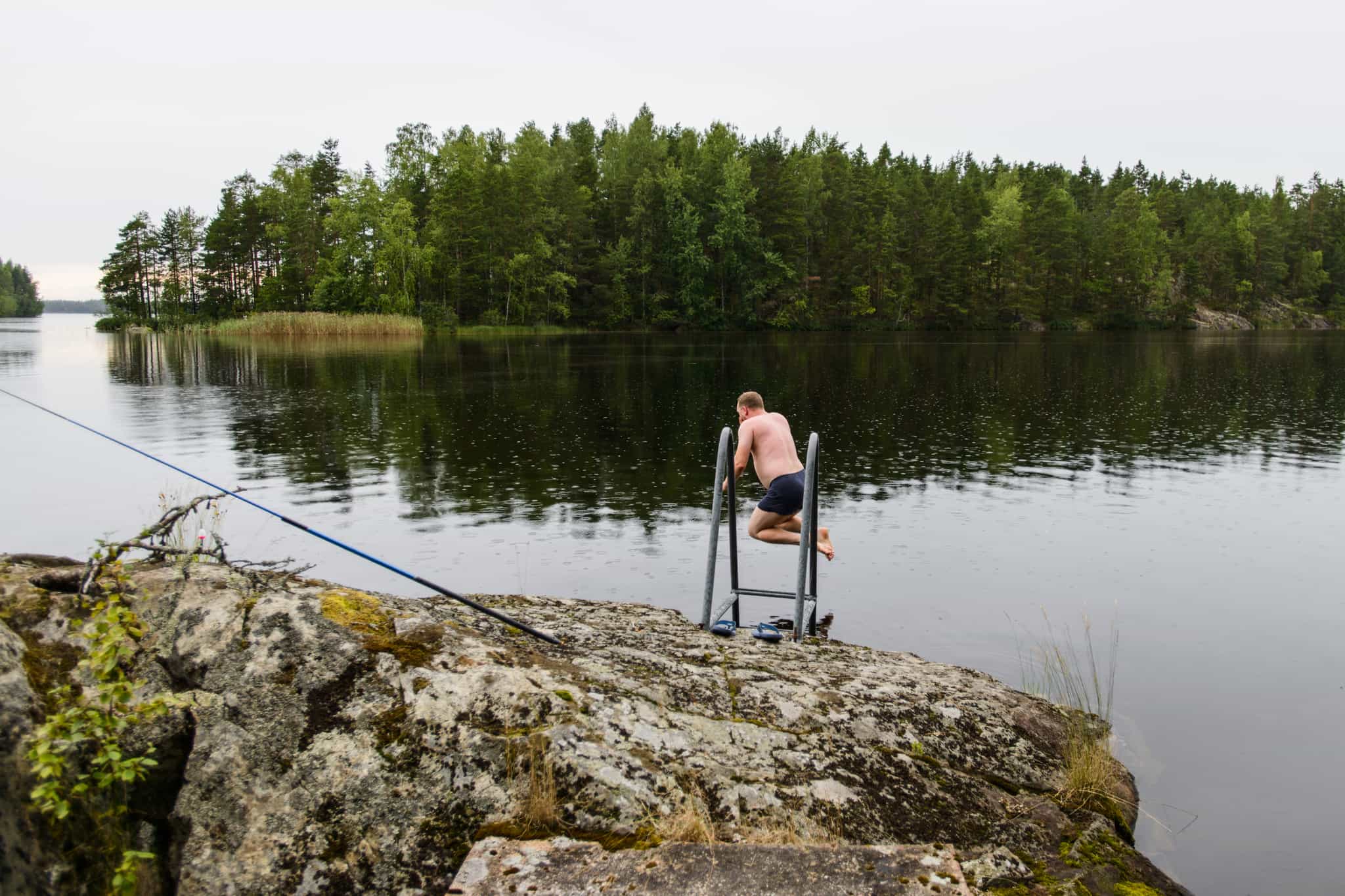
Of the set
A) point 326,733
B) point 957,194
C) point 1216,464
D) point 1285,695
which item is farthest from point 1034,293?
point 326,733

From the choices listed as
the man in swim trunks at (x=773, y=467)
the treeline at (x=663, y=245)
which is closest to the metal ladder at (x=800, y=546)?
the man in swim trunks at (x=773, y=467)

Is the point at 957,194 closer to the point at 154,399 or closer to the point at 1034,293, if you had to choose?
the point at 1034,293

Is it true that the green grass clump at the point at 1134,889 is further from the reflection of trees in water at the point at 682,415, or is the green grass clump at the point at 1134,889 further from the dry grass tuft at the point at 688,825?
the reflection of trees in water at the point at 682,415

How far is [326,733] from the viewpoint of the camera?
3789mm

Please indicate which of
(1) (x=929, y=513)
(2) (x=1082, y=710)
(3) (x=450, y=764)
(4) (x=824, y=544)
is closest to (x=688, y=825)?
(3) (x=450, y=764)

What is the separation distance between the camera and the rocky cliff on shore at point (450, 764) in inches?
136

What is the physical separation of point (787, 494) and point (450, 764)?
19.7 ft

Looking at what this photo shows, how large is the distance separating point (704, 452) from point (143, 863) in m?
17.2

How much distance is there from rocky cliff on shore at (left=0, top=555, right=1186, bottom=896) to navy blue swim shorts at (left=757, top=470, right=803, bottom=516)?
172 inches

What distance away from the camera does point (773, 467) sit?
9.29m

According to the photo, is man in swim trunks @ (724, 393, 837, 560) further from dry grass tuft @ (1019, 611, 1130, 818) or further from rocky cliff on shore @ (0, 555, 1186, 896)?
rocky cliff on shore @ (0, 555, 1186, 896)

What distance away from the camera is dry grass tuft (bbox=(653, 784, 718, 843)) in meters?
3.62

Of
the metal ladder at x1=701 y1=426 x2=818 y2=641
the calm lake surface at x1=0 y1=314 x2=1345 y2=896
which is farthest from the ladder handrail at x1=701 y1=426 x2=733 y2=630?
the calm lake surface at x1=0 y1=314 x2=1345 y2=896

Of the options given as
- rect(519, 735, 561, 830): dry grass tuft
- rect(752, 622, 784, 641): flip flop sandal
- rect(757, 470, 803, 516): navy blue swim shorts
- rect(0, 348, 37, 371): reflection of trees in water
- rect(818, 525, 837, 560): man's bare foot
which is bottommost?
rect(752, 622, 784, 641): flip flop sandal
